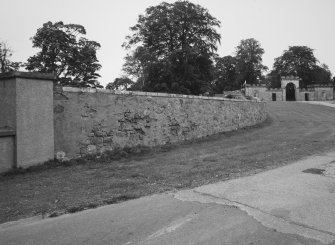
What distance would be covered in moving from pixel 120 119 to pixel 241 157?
4178 millimetres

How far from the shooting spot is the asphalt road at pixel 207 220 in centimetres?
353

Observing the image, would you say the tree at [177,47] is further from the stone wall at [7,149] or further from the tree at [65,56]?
the stone wall at [7,149]

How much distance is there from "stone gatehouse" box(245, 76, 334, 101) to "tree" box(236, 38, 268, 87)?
47.7 ft

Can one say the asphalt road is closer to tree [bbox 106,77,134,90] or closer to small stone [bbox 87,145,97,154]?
small stone [bbox 87,145,97,154]

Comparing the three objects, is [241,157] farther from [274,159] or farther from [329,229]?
[329,229]

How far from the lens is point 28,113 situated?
24.0 feet

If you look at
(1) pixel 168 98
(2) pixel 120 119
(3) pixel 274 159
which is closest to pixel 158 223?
(3) pixel 274 159

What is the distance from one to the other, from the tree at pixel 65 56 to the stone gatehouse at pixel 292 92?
1495 inches

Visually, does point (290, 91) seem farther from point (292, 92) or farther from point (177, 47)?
point (177, 47)

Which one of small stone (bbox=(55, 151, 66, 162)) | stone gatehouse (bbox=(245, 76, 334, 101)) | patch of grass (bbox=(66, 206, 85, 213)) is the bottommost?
patch of grass (bbox=(66, 206, 85, 213))

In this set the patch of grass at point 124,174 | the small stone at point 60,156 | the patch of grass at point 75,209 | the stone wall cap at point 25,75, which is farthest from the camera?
the small stone at point 60,156

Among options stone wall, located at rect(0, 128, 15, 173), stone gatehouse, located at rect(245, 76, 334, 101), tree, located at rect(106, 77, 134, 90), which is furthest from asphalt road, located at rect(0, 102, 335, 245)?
stone gatehouse, located at rect(245, 76, 334, 101)

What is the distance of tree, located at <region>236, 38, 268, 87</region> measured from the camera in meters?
81.3

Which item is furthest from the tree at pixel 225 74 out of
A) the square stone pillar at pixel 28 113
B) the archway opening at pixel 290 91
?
the square stone pillar at pixel 28 113
